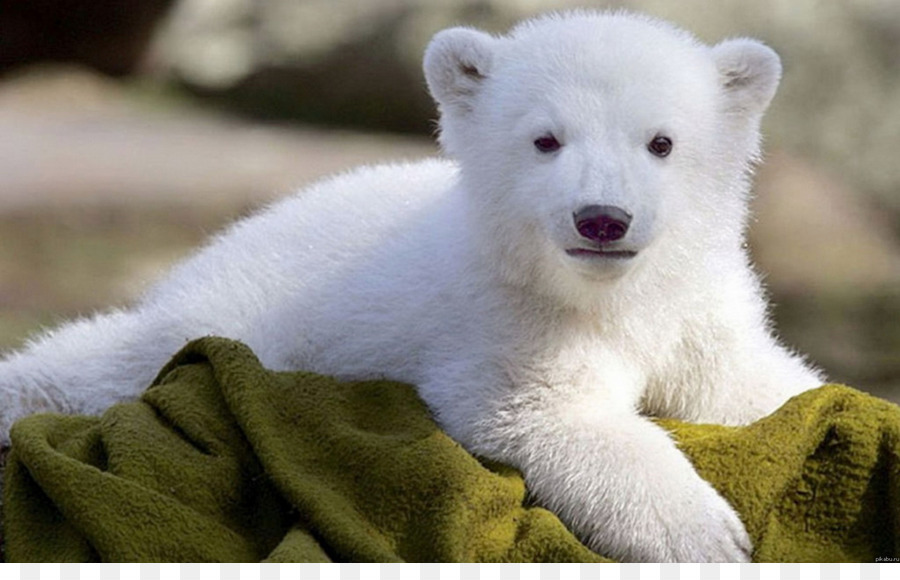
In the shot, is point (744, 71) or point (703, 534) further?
point (744, 71)

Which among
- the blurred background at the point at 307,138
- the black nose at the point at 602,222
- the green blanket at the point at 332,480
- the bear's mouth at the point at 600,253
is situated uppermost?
the black nose at the point at 602,222

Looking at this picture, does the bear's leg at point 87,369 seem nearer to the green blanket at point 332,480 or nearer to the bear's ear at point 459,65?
the green blanket at point 332,480

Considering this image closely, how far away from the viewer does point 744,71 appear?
2.94 metres

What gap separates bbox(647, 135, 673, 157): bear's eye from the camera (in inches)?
107

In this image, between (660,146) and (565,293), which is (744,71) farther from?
(565,293)

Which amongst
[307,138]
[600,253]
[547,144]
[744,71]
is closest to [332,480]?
[600,253]

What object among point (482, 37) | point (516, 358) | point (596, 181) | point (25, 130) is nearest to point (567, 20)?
point (482, 37)

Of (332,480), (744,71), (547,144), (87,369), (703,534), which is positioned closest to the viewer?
(703,534)

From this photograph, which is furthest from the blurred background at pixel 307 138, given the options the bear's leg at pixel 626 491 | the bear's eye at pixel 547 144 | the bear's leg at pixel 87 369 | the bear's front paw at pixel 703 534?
the bear's front paw at pixel 703 534

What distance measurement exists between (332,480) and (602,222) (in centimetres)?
69

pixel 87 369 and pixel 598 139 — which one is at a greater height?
pixel 598 139

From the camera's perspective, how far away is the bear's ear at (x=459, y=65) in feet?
9.77

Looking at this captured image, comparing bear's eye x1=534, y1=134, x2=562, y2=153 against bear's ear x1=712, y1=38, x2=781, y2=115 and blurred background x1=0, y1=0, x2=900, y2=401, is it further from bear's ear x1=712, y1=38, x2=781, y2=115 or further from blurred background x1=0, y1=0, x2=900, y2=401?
blurred background x1=0, y1=0, x2=900, y2=401

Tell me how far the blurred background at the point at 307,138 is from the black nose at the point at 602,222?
11.5 feet
